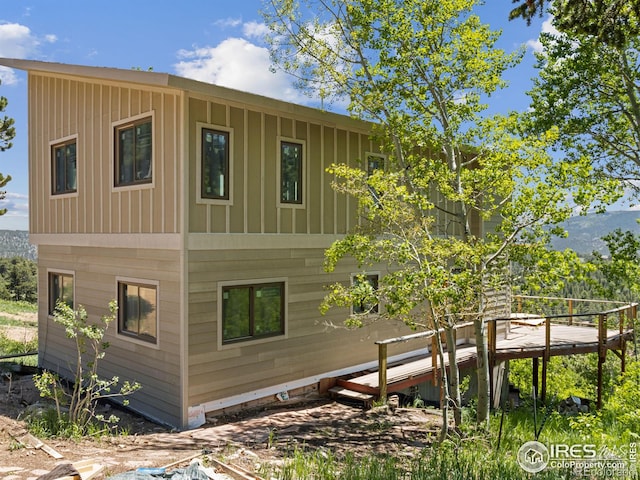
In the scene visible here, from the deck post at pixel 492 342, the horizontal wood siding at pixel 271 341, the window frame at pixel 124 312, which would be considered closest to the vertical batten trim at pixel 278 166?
the horizontal wood siding at pixel 271 341

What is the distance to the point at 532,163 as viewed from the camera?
770cm

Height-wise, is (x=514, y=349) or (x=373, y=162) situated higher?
(x=373, y=162)

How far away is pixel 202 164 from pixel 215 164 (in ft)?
0.90

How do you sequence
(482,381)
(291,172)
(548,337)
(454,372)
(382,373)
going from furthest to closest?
(548,337), (291,172), (382,373), (482,381), (454,372)

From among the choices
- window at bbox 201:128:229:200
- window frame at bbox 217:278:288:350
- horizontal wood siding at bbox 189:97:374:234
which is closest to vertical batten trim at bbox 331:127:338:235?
horizontal wood siding at bbox 189:97:374:234

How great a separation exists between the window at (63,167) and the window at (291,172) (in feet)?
15.2

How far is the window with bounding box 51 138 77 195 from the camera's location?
11.0 m

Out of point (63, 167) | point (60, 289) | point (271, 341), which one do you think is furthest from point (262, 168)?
point (60, 289)

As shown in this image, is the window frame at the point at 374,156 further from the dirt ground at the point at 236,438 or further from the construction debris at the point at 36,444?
the construction debris at the point at 36,444

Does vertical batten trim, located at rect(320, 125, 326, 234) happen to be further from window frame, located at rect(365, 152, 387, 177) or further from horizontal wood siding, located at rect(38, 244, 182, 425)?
horizontal wood siding, located at rect(38, 244, 182, 425)

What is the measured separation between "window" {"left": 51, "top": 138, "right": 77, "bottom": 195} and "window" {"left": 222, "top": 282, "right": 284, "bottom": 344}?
475 centimetres

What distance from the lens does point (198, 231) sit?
823 cm

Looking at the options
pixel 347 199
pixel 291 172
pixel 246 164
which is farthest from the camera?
pixel 347 199

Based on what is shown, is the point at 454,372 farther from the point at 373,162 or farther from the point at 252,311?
the point at 373,162
